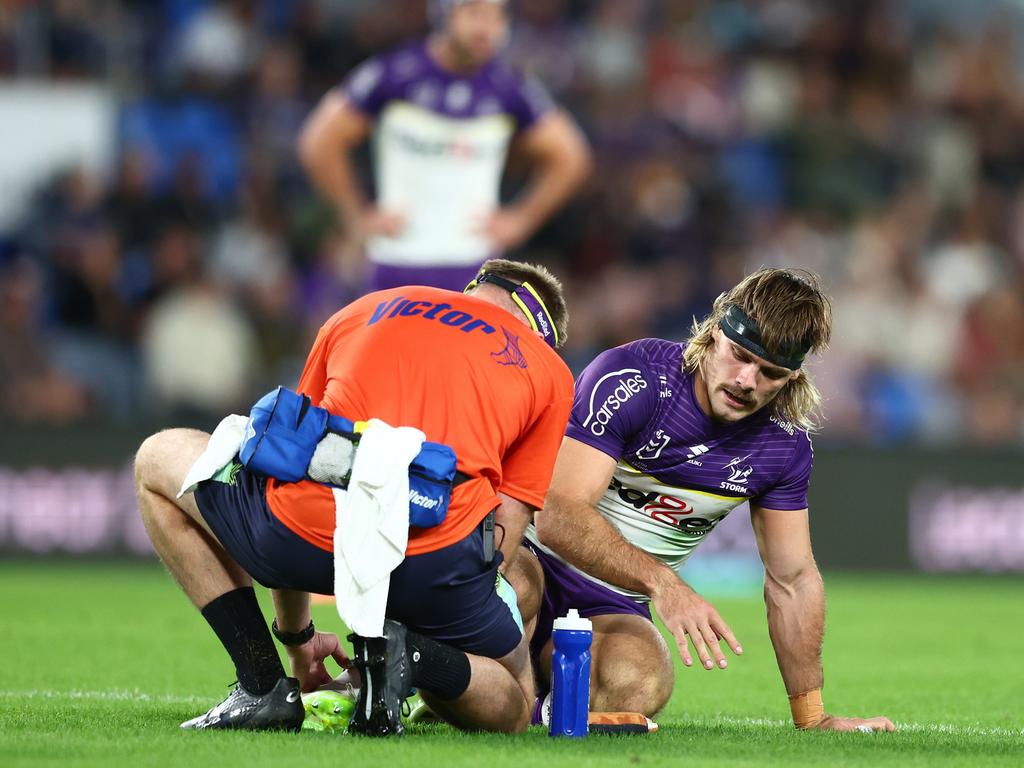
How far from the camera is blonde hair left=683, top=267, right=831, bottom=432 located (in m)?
A: 5.89

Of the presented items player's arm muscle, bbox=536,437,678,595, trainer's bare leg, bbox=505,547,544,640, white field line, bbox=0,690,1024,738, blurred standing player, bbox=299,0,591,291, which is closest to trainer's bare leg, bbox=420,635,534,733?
player's arm muscle, bbox=536,437,678,595

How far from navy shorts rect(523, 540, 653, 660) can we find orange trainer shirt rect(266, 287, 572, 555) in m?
1.12

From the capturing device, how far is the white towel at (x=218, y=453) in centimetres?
520

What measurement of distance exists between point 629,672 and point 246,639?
1444mm

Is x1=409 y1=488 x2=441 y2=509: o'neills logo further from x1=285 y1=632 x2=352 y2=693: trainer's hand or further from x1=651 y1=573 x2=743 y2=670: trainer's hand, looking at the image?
x1=285 y1=632 x2=352 y2=693: trainer's hand

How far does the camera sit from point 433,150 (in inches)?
368

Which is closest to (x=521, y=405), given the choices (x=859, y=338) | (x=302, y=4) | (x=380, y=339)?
(x=380, y=339)

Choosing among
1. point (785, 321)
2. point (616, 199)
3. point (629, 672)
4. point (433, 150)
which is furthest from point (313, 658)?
point (616, 199)

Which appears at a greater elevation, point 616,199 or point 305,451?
point 616,199

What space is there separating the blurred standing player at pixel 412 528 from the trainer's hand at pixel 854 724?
112cm

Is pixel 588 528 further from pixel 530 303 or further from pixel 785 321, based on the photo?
pixel 785 321

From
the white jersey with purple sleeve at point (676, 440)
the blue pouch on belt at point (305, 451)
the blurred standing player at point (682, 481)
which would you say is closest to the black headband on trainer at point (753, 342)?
the blurred standing player at point (682, 481)

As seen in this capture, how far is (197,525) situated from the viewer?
5512mm

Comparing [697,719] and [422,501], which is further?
[697,719]
